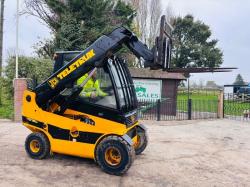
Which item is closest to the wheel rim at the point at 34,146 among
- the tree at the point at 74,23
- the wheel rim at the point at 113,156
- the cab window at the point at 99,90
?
the cab window at the point at 99,90

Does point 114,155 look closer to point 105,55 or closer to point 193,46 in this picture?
point 105,55

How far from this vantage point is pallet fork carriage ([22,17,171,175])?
595 centimetres

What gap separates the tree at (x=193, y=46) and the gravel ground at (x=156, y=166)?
3003cm

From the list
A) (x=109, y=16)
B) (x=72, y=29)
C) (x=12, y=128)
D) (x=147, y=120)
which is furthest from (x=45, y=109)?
(x=109, y=16)

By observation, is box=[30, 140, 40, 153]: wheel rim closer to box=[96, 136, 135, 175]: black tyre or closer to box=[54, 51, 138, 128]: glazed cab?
box=[54, 51, 138, 128]: glazed cab

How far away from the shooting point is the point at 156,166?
21.6 ft

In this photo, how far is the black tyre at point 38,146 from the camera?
6570mm

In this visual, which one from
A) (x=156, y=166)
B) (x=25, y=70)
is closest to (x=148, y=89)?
(x=25, y=70)

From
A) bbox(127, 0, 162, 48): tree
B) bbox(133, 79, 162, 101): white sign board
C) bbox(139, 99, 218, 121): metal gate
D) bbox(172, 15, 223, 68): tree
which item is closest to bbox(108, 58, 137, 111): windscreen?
bbox(139, 99, 218, 121): metal gate

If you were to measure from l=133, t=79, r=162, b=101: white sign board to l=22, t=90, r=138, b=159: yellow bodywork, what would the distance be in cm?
990

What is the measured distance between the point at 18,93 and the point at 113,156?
7651 mm

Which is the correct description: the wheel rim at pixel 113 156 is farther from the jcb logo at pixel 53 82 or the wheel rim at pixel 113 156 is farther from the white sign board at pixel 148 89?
the white sign board at pixel 148 89

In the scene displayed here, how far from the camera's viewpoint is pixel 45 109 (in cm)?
669

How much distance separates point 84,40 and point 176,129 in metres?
13.1
